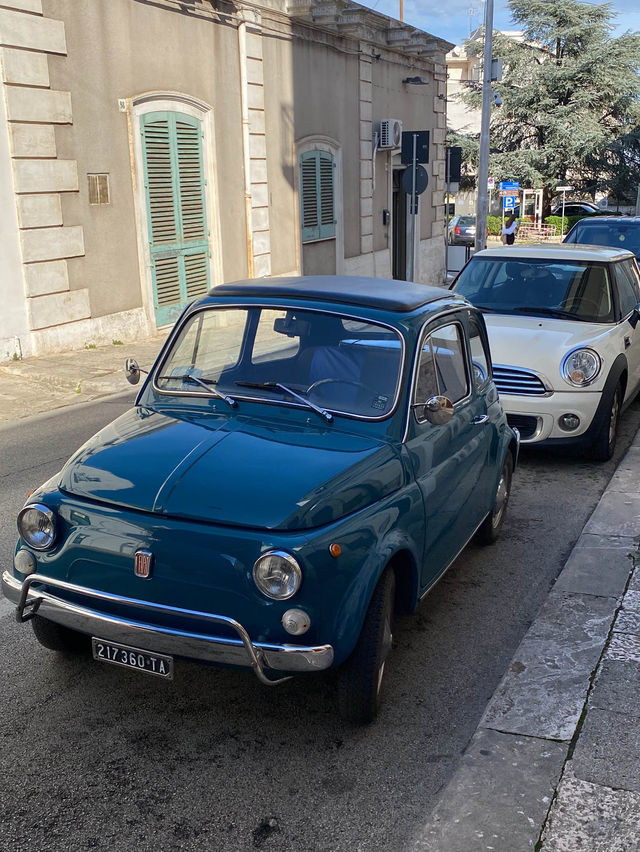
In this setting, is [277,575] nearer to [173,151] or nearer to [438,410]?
[438,410]

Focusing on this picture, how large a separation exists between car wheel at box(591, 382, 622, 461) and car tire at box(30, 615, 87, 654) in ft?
16.5

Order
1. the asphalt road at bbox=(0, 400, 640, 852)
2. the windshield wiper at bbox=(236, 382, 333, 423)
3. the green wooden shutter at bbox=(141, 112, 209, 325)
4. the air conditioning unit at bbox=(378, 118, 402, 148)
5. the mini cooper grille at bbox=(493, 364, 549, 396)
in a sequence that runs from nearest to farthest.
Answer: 1. the asphalt road at bbox=(0, 400, 640, 852)
2. the windshield wiper at bbox=(236, 382, 333, 423)
3. the mini cooper grille at bbox=(493, 364, 549, 396)
4. the green wooden shutter at bbox=(141, 112, 209, 325)
5. the air conditioning unit at bbox=(378, 118, 402, 148)

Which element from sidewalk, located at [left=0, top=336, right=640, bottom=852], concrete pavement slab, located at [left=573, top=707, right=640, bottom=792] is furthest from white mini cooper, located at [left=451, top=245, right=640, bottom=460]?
concrete pavement slab, located at [left=573, top=707, right=640, bottom=792]

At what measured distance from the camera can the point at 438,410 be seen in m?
4.25

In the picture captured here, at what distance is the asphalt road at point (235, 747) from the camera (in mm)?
3164

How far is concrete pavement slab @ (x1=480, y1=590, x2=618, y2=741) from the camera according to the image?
380 centimetres

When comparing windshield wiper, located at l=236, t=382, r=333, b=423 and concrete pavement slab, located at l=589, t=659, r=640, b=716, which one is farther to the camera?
windshield wiper, located at l=236, t=382, r=333, b=423

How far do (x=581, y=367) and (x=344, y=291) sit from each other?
11.9 feet

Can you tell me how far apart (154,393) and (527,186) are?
4432 centimetres

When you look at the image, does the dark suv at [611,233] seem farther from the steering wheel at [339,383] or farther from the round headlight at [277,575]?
the round headlight at [277,575]

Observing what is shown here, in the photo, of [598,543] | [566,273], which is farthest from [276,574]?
[566,273]

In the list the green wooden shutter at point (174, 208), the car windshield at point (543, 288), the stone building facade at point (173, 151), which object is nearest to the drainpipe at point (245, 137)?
the stone building facade at point (173, 151)

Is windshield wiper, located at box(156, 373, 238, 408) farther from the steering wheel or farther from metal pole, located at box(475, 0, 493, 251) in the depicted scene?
metal pole, located at box(475, 0, 493, 251)

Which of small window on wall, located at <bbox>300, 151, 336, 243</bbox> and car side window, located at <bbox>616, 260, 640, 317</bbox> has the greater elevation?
small window on wall, located at <bbox>300, 151, 336, 243</bbox>
